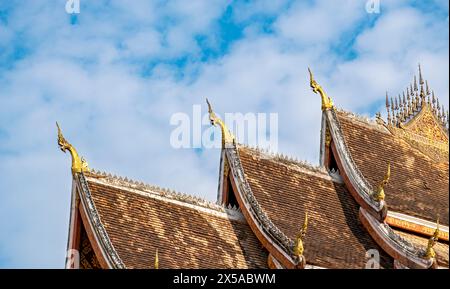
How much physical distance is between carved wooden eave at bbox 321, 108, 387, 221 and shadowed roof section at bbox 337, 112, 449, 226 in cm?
30

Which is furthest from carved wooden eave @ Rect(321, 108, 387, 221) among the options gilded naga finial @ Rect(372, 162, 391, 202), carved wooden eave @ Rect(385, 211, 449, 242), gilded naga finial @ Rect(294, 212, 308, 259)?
gilded naga finial @ Rect(294, 212, 308, 259)

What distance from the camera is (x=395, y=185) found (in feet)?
120

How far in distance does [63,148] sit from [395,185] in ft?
28.7

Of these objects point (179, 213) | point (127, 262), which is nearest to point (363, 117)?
point (179, 213)

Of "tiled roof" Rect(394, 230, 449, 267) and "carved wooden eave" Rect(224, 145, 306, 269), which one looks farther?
"tiled roof" Rect(394, 230, 449, 267)

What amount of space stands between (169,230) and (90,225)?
2.00m

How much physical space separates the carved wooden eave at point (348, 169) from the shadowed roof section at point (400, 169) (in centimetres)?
30

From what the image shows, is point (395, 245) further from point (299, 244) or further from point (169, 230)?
point (169, 230)

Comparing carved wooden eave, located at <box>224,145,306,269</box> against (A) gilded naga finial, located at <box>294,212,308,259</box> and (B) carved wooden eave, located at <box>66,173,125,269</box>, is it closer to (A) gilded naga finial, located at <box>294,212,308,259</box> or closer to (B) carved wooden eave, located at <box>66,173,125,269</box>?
(A) gilded naga finial, located at <box>294,212,308,259</box>

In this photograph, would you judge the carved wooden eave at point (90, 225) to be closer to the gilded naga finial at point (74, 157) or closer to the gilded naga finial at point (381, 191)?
the gilded naga finial at point (74, 157)

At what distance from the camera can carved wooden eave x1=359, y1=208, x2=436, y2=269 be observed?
107 feet

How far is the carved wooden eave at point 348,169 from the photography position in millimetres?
34594

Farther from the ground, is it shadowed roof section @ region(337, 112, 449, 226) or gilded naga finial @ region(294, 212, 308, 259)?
shadowed roof section @ region(337, 112, 449, 226)
